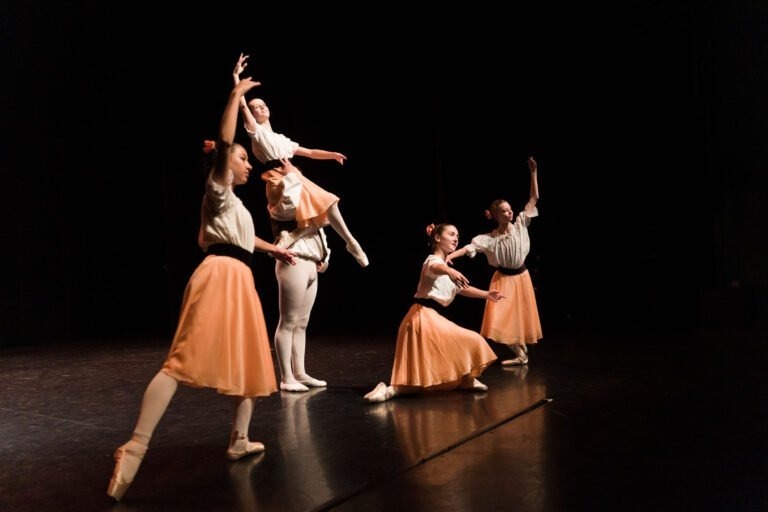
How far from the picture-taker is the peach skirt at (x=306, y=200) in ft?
13.0

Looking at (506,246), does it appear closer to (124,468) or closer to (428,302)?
(428,302)

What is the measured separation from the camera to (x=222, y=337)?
2.41 meters

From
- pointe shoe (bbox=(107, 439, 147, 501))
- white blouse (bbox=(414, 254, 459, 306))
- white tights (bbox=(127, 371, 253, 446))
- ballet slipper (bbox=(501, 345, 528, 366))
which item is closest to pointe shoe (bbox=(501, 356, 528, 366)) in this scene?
ballet slipper (bbox=(501, 345, 528, 366))

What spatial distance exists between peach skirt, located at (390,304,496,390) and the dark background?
10.2ft

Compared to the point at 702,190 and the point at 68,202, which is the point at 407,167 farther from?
the point at 68,202

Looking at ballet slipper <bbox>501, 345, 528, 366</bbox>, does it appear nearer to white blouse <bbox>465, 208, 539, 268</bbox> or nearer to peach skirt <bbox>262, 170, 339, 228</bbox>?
white blouse <bbox>465, 208, 539, 268</bbox>

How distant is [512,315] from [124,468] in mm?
2956

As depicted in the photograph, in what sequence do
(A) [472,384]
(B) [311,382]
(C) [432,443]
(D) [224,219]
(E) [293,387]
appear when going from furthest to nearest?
(B) [311,382], (E) [293,387], (A) [472,384], (C) [432,443], (D) [224,219]

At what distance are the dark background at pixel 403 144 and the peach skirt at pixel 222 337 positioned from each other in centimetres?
456

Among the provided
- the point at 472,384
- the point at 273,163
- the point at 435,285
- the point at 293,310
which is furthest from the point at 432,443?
the point at 273,163

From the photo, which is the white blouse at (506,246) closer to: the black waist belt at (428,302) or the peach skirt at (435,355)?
the black waist belt at (428,302)

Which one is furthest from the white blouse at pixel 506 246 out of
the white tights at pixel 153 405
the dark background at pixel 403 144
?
the white tights at pixel 153 405

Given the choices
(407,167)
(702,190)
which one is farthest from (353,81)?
(702,190)

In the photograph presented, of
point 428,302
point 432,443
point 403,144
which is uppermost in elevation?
point 403,144
